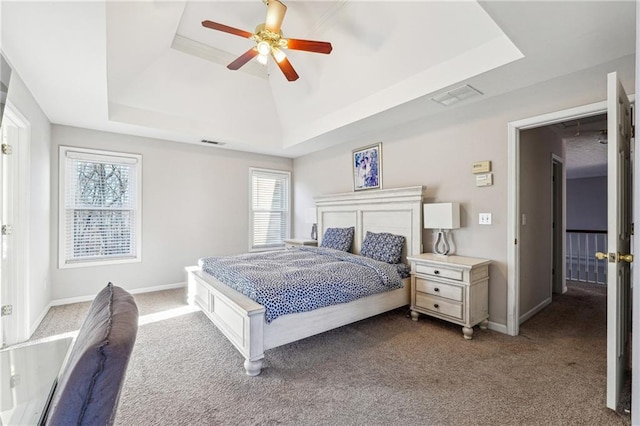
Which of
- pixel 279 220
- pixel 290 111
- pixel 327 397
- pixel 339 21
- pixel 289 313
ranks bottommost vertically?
pixel 327 397

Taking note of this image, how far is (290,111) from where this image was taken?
4785 mm

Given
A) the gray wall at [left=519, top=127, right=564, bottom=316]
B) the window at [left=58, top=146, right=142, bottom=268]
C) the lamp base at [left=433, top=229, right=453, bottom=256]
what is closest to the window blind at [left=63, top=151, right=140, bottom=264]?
the window at [left=58, top=146, right=142, bottom=268]

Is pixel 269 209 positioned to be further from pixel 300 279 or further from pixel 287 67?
pixel 300 279

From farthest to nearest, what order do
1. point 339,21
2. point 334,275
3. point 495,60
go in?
point 339,21 < point 334,275 < point 495,60

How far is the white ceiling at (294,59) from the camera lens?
2021 millimetres

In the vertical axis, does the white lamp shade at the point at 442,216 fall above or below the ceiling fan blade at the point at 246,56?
below

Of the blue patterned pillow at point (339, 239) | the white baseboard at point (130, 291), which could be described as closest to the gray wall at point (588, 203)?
the blue patterned pillow at point (339, 239)

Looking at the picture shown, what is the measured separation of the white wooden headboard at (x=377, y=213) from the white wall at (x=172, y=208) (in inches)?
64.2

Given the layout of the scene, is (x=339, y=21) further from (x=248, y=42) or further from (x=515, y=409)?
(x=515, y=409)

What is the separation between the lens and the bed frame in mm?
2252

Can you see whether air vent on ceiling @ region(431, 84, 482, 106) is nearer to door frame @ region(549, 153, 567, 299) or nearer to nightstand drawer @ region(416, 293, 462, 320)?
nightstand drawer @ region(416, 293, 462, 320)

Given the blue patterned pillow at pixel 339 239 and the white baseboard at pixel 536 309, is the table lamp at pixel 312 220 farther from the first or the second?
the white baseboard at pixel 536 309

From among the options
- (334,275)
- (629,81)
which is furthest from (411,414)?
(629,81)

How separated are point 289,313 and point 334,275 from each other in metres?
0.62
